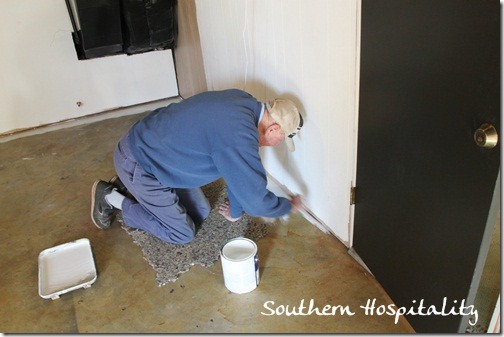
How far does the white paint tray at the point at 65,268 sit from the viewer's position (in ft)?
5.76

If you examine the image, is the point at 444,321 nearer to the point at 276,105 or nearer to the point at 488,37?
the point at 488,37

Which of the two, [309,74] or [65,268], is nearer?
[309,74]

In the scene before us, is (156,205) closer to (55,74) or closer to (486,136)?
(486,136)

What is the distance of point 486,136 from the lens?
924 millimetres

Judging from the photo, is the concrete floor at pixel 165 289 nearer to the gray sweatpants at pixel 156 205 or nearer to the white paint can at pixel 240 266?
the white paint can at pixel 240 266

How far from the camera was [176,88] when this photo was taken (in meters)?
3.73

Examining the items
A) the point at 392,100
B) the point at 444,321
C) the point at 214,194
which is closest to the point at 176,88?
the point at 214,194

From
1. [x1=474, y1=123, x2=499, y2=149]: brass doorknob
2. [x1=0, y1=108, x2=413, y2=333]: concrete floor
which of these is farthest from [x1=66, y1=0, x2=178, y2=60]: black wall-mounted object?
[x1=474, y1=123, x2=499, y2=149]: brass doorknob

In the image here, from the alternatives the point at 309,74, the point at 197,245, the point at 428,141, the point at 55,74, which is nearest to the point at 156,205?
the point at 197,245

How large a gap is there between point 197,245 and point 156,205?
10.8 inches

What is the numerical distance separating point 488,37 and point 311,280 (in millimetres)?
1151

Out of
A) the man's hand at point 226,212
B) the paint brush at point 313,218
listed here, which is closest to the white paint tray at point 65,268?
the man's hand at point 226,212

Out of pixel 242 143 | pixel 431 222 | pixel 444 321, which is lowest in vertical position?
pixel 444 321

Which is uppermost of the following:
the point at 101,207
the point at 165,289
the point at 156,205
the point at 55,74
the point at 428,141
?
the point at 428,141
